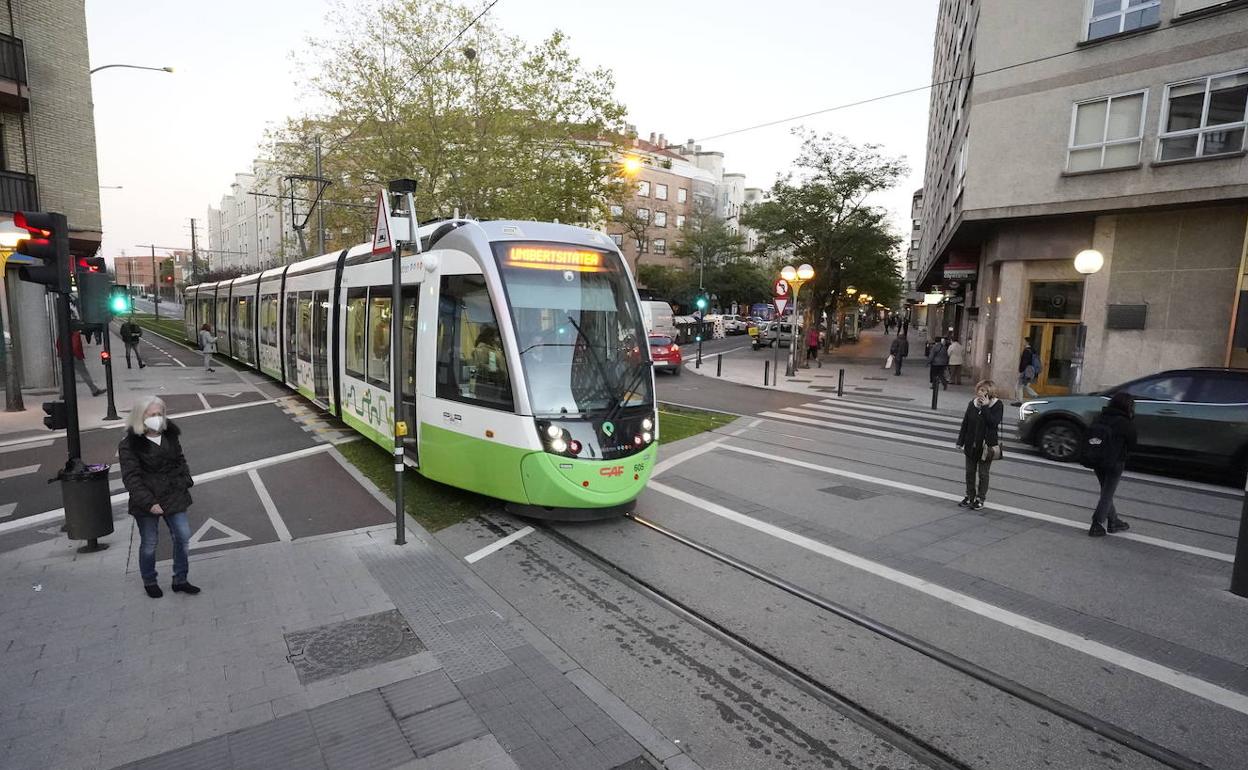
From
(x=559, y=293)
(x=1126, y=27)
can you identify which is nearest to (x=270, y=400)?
(x=559, y=293)

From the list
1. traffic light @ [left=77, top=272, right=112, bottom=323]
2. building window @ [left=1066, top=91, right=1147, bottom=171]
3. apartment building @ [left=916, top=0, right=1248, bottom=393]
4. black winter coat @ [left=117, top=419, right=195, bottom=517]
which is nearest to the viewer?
black winter coat @ [left=117, top=419, right=195, bottom=517]

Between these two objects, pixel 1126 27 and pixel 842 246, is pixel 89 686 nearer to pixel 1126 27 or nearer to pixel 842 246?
pixel 1126 27

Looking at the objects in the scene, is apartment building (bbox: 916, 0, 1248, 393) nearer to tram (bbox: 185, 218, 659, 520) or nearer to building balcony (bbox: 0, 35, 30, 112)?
tram (bbox: 185, 218, 659, 520)

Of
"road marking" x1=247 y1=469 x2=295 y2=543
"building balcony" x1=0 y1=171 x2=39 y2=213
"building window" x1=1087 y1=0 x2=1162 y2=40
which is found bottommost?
"road marking" x1=247 y1=469 x2=295 y2=543

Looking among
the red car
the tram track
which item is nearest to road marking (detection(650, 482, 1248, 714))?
the tram track

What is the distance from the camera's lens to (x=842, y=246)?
106 ft

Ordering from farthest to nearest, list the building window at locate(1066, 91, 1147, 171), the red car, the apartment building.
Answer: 1. the red car
2. the building window at locate(1066, 91, 1147, 171)
3. the apartment building

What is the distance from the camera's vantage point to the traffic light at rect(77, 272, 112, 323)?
11398 millimetres

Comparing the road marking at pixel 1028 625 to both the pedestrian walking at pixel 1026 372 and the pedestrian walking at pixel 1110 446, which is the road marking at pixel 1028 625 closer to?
the pedestrian walking at pixel 1110 446

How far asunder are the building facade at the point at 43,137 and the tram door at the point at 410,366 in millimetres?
13998

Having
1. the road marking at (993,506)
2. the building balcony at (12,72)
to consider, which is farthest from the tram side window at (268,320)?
the road marking at (993,506)

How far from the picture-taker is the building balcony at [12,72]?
15.7 m

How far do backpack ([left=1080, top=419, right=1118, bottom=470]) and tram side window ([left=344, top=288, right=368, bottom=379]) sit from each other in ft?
32.0

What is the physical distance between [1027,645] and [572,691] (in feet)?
11.8
